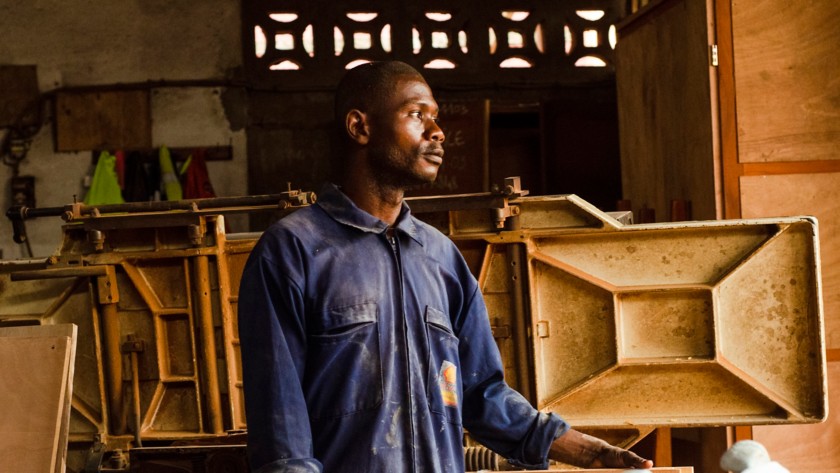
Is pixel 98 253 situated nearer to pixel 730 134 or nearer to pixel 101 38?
pixel 730 134

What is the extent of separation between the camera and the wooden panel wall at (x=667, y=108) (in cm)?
550

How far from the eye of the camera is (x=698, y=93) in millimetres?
5590

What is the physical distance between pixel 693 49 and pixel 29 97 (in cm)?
626

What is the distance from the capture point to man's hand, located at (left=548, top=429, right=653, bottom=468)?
8.83 ft

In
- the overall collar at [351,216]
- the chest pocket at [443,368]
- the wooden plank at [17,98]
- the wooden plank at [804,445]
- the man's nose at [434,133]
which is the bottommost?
the wooden plank at [804,445]

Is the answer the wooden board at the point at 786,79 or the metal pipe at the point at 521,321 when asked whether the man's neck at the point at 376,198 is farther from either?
the wooden board at the point at 786,79

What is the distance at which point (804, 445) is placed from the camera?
5.22 metres

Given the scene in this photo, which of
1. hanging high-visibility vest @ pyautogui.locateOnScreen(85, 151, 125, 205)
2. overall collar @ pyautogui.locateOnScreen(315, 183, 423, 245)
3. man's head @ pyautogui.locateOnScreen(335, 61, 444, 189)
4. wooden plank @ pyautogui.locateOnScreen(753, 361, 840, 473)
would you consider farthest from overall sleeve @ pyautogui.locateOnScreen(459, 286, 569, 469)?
hanging high-visibility vest @ pyautogui.locateOnScreen(85, 151, 125, 205)

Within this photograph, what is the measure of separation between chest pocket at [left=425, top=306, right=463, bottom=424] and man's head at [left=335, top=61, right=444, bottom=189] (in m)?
0.37

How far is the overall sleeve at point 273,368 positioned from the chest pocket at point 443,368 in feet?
1.13

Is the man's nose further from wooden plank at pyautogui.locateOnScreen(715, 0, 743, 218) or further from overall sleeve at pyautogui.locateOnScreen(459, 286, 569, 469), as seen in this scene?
wooden plank at pyautogui.locateOnScreen(715, 0, 743, 218)

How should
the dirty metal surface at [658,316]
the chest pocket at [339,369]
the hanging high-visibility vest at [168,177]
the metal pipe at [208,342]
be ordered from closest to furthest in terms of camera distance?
1. the chest pocket at [339,369]
2. the dirty metal surface at [658,316]
3. the metal pipe at [208,342]
4. the hanging high-visibility vest at [168,177]

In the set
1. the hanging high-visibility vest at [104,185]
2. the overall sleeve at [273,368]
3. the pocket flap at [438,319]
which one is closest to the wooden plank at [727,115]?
the pocket flap at [438,319]

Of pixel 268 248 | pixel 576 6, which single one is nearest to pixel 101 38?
pixel 576 6
